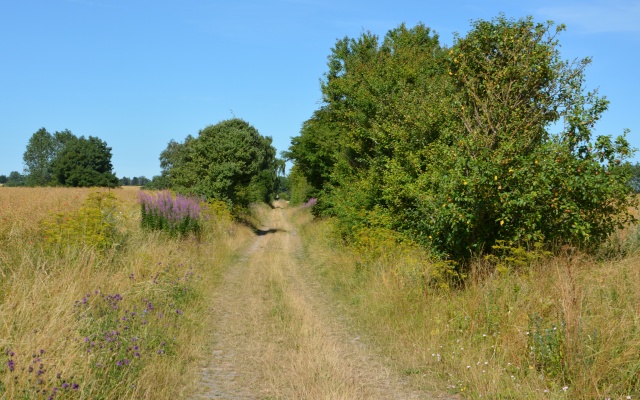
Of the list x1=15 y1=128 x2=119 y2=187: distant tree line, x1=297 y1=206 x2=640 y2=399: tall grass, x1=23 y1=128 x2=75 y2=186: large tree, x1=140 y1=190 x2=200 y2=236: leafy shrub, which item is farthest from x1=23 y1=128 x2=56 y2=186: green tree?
x1=297 y1=206 x2=640 y2=399: tall grass

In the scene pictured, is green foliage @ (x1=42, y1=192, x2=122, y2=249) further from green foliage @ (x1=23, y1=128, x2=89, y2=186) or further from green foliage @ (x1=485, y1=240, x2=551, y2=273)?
green foliage @ (x1=23, y1=128, x2=89, y2=186)

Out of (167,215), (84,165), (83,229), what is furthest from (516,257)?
(84,165)

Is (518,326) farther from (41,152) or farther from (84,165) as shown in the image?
(41,152)

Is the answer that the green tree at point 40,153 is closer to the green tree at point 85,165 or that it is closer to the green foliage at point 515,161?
the green tree at point 85,165

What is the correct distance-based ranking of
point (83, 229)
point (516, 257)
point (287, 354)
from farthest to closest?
point (83, 229)
point (516, 257)
point (287, 354)

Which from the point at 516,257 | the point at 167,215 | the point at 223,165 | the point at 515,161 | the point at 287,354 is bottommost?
the point at 287,354

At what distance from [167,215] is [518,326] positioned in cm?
1367

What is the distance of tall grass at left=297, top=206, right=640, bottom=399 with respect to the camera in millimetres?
5805

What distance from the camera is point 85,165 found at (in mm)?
84500

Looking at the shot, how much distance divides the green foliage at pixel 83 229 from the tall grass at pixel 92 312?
0.03 m

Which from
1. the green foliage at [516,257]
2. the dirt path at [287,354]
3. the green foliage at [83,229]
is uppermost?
the green foliage at [83,229]

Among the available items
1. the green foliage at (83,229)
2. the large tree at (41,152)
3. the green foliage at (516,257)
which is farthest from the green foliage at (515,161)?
the large tree at (41,152)

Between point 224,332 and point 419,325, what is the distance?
11.1 ft

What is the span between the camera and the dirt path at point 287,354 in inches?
249
